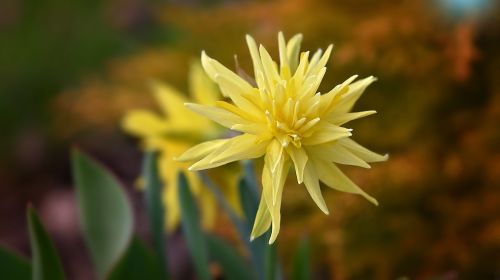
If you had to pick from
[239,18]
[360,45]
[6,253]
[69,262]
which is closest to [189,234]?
[6,253]

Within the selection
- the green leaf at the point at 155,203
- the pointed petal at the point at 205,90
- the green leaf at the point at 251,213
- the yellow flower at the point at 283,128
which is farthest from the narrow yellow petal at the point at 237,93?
the pointed petal at the point at 205,90

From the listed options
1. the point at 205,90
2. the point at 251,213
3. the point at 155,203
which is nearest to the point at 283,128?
the point at 251,213

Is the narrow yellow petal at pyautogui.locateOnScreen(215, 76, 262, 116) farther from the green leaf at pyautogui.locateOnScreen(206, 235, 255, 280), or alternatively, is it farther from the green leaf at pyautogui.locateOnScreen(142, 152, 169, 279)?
the green leaf at pyautogui.locateOnScreen(206, 235, 255, 280)

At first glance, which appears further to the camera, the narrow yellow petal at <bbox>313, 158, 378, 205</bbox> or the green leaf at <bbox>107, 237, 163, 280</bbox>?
the green leaf at <bbox>107, 237, 163, 280</bbox>

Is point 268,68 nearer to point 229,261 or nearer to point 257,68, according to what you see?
point 257,68

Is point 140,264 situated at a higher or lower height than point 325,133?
lower

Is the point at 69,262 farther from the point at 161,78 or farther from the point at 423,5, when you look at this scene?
the point at 423,5

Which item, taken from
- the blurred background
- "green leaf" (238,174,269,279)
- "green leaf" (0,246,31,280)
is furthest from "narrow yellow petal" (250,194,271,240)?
the blurred background
